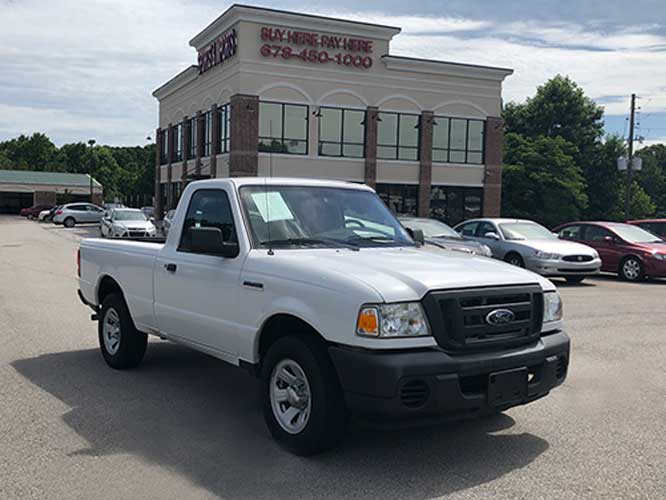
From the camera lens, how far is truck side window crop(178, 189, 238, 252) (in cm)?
585

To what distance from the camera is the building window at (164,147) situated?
50525mm

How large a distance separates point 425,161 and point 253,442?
36.0 m

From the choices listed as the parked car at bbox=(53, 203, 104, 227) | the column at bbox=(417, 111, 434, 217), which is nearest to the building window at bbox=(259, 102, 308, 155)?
the column at bbox=(417, 111, 434, 217)

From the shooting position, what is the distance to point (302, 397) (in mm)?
4883

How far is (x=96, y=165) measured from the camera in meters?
121

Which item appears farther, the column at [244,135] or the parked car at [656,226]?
the column at [244,135]

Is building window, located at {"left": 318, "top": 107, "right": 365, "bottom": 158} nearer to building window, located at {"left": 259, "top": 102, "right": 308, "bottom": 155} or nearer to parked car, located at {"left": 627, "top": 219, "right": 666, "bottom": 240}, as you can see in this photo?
building window, located at {"left": 259, "top": 102, "right": 308, "bottom": 155}

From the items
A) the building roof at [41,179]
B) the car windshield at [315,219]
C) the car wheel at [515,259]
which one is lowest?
the car wheel at [515,259]

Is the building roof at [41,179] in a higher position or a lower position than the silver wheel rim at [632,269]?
higher

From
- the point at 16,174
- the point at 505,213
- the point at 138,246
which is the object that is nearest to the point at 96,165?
the point at 16,174

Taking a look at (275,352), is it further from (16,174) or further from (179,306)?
(16,174)

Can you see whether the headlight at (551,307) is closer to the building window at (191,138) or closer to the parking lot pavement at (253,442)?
the parking lot pavement at (253,442)

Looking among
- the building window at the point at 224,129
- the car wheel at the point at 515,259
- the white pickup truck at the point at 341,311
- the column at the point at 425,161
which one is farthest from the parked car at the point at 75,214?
the white pickup truck at the point at 341,311

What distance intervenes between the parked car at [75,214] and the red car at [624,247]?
4071 centimetres
